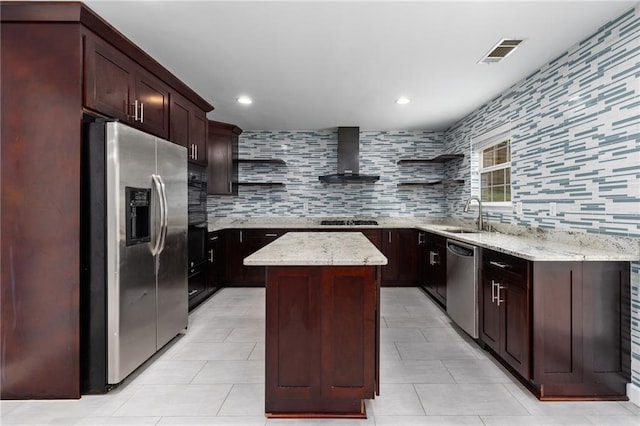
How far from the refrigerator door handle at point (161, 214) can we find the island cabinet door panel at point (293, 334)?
45.7 inches

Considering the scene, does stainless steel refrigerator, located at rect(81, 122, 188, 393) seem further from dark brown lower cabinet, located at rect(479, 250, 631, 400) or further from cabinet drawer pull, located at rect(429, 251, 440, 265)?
cabinet drawer pull, located at rect(429, 251, 440, 265)

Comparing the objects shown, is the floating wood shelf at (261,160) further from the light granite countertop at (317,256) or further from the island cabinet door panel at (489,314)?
the island cabinet door panel at (489,314)

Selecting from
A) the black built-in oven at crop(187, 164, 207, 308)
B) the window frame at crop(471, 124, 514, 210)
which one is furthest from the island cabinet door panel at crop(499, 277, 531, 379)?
the black built-in oven at crop(187, 164, 207, 308)

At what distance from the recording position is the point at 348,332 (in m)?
1.81

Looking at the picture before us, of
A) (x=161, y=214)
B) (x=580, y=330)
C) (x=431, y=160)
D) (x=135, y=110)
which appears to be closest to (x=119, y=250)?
(x=161, y=214)

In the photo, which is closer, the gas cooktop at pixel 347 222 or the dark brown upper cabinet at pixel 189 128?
the dark brown upper cabinet at pixel 189 128

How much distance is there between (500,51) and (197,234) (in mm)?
3395

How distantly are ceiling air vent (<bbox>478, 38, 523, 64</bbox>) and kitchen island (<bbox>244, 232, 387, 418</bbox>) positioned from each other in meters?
1.98

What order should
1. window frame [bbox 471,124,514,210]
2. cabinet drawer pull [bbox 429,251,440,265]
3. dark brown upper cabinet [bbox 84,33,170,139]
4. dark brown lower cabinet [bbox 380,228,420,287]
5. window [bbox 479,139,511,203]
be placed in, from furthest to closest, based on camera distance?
1. dark brown lower cabinet [bbox 380,228,420,287]
2. cabinet drawer pull [bbox 429,251,440,265]
3. window [bbox 479,139,511,203]
4. window frame [bbox 471,124,514,210]
5. dark brown upper cabinet [bbox 84,33,170,139]

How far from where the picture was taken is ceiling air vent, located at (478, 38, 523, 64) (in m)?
2.42

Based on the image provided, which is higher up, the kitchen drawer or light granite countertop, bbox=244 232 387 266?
light granite countertop, bbox=244 232 387 266

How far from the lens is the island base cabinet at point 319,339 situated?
70.9 inches

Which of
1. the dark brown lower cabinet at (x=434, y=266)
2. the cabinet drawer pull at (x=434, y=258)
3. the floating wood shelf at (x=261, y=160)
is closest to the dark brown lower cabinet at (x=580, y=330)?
the dark brown lower cabinet at (x=434, y=266)

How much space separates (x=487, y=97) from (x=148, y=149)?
351 centimetres
